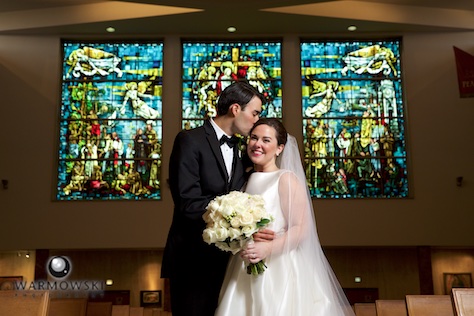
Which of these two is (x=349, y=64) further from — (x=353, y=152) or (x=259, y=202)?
(x=259, y=202)

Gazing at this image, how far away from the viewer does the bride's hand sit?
10.6 ft

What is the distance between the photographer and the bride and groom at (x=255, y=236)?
3420mm

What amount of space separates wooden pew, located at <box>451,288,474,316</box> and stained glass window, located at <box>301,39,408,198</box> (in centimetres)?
976

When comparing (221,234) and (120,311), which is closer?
(221,234)

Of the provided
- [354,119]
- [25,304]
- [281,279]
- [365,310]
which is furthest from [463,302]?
[354,119]

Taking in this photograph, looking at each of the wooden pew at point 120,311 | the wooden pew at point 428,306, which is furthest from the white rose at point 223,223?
the wooden pew at point 120,311

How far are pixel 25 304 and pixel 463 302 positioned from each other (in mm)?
2397

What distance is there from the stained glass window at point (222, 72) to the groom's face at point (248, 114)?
984 cm

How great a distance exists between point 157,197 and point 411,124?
584 cm

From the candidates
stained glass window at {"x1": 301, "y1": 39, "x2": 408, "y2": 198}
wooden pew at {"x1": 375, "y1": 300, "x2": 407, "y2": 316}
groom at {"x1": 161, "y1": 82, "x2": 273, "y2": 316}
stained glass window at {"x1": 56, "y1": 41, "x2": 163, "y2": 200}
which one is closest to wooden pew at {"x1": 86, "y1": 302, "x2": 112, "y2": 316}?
wooden pew at {"x1": 375, "y1": 300, "x2": 407, "y2": 316}

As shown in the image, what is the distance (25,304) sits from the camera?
3.24 m

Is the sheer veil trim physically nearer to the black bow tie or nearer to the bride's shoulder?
the bride's shoulder

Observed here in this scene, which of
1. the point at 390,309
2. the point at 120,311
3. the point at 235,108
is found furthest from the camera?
the point at 120,311

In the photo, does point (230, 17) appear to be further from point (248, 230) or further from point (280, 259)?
point (248, 230)
